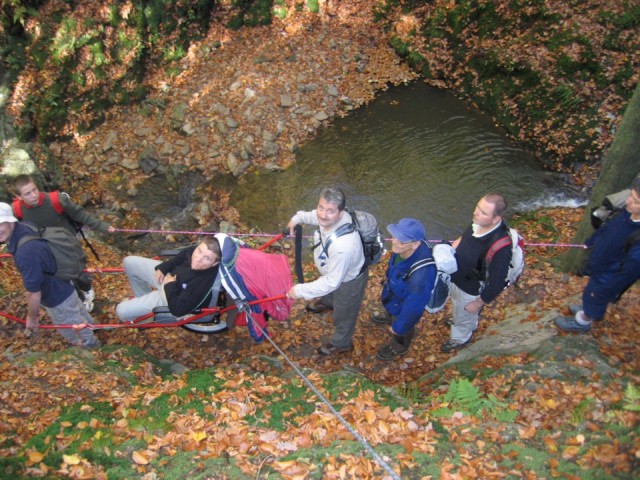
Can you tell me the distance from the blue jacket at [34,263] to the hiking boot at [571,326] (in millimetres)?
6315

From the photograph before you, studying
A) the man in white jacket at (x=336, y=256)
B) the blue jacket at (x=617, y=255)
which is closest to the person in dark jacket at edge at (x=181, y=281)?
the man in white jacket at (x=336, y=256)

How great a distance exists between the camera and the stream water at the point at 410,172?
979 cm

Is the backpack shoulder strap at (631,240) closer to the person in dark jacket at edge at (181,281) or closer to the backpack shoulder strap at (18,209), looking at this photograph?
the person in dark jacket at edge at (181,281)

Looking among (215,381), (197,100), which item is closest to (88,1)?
(197,100)

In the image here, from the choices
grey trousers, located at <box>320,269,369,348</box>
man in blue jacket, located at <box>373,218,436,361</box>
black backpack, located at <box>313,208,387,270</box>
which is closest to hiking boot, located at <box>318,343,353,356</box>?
grey trousers, located at <box>320,269,369,348</box>

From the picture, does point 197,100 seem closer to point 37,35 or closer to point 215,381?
point 37,35

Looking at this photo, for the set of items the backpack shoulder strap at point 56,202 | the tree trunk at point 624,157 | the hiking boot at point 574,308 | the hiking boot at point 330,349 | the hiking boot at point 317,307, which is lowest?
the hiking boot at point 330,349

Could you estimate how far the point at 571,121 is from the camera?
1063 cm

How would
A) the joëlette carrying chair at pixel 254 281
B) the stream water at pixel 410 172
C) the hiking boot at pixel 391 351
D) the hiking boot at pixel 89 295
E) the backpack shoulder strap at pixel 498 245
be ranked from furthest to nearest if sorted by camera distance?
the stream water at pixel 410 172, the hiking boot at pixel 89 295, the hiking boot at pixel 391 351, the joëlette carrying chair at pixel 254 281, the backpack shoulder strap at pixel 498 245

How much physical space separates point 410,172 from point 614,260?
628 centimetres

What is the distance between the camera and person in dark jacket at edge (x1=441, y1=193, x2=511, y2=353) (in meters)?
4.50

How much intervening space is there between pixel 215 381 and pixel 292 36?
11433 mm

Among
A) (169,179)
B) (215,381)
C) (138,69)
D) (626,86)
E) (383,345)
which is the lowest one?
(383,345)

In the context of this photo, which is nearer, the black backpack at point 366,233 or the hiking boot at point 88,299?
the black backpack at point 366,233
